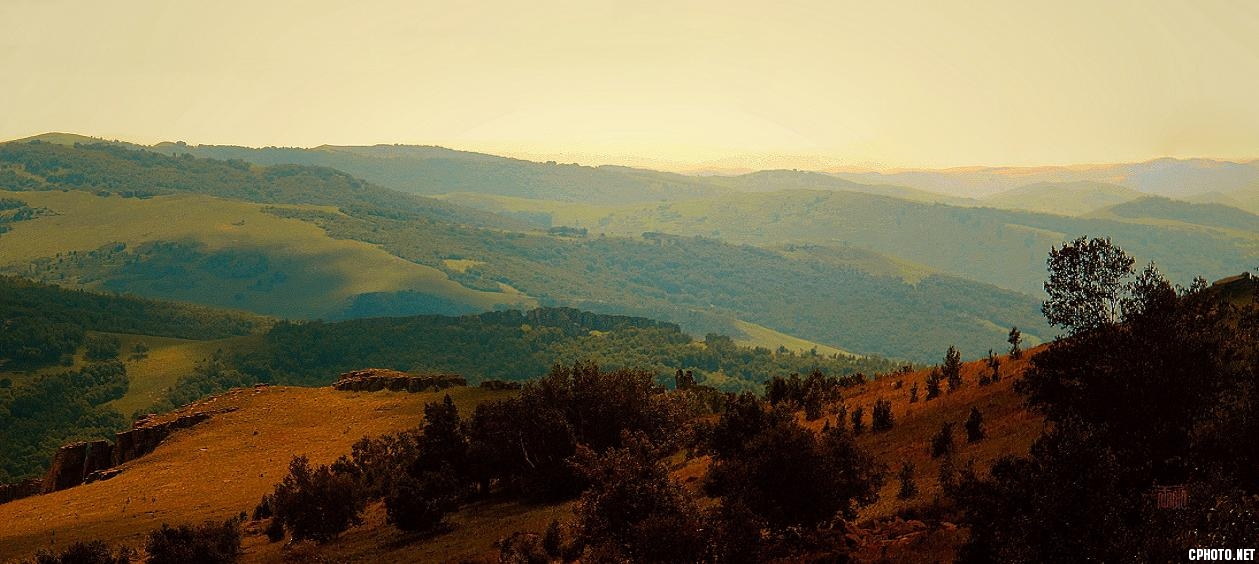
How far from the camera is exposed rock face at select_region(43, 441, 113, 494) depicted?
247 feet

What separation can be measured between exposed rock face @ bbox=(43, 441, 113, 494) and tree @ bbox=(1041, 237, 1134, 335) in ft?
259

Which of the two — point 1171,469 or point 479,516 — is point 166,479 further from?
point 1171,469

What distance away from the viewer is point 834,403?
178 ft

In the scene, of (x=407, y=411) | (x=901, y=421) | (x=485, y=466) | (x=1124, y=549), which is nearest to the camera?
(x=1124, y=549)

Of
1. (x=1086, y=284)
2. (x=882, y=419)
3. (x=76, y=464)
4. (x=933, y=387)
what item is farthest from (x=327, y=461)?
(x=1086, y=284)

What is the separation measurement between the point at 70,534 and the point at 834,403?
47657 millimetres

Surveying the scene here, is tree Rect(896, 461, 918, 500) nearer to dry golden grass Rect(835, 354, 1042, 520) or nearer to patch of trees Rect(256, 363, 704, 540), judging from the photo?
dry golden grass Rect(835, 354, 1042, 520)

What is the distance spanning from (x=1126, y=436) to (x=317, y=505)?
39.9m

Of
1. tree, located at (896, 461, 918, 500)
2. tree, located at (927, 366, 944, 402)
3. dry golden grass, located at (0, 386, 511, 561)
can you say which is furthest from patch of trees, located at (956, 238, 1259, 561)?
dry golden grass, located at (0, 386, 511, 561)

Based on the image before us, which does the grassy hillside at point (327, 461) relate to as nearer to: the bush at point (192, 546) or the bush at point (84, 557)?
the bush at point (192, 546)

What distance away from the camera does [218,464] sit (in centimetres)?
7238

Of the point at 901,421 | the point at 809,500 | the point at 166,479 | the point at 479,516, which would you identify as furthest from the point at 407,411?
the point at 809,500

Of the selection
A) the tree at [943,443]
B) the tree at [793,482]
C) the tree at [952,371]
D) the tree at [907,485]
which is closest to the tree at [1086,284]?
the tree at [907,485]

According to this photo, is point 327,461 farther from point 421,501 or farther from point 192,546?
point 192,546
